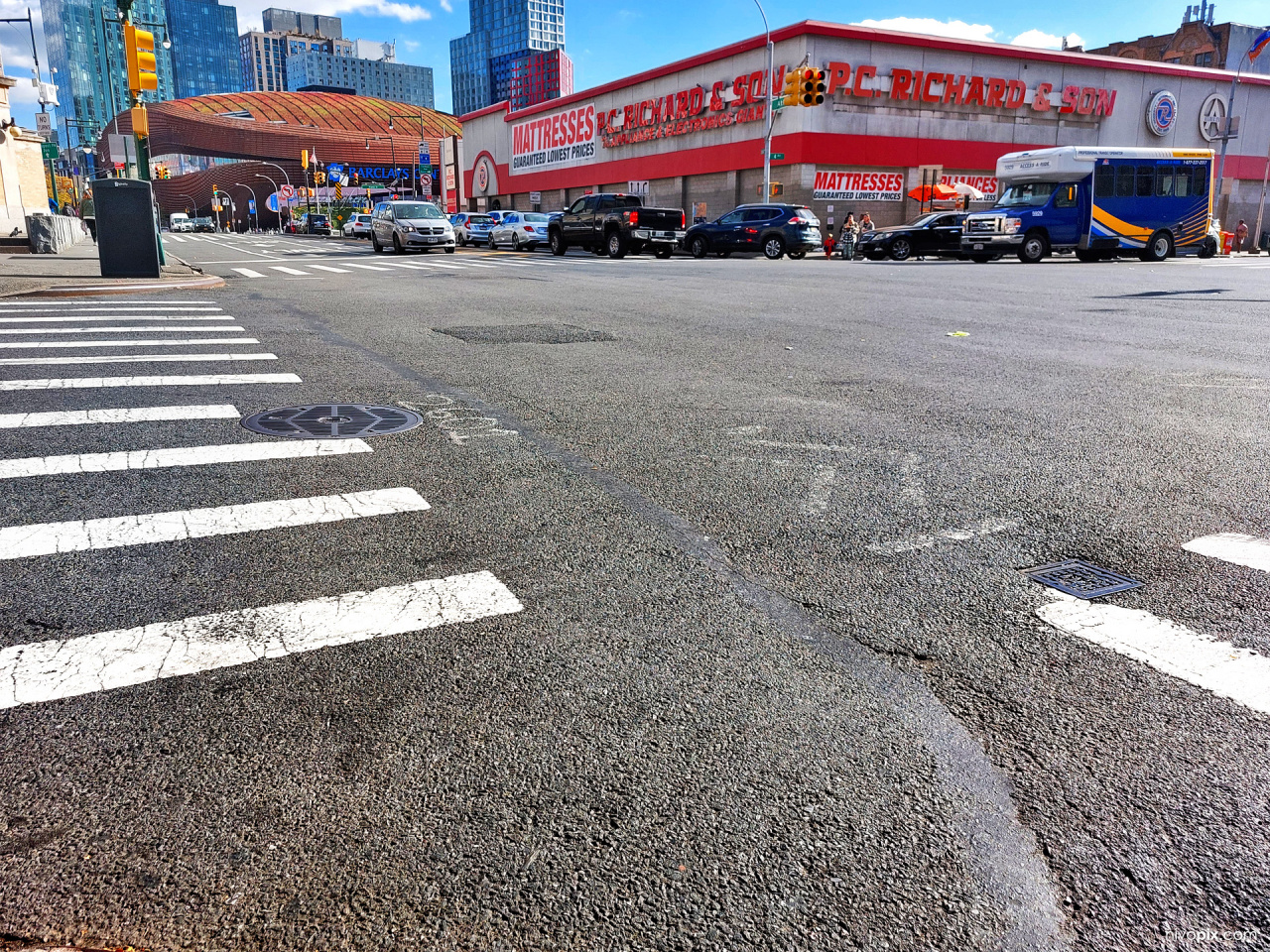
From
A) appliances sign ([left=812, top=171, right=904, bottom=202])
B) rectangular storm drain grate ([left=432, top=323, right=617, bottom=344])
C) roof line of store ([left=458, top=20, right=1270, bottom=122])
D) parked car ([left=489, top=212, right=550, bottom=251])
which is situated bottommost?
rectangular storm drain grate ([left=432, top=323, right=617, bottom=344])

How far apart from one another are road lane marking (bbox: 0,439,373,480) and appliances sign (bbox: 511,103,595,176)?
61064 millimetres

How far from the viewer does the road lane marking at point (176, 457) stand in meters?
5.07

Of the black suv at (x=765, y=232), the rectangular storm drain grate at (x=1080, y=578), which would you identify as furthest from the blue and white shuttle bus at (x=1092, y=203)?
the rectangular storm drain grate at (x=1080, y=578)

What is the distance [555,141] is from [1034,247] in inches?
1762

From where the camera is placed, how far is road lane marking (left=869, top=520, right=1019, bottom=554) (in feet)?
13.0

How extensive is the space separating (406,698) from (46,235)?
106 feet

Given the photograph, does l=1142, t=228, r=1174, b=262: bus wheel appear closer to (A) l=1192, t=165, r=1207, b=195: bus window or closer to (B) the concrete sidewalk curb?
(A) l=1192, t=165, r=1207, b=195: bus window

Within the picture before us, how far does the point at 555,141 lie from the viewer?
67.9m

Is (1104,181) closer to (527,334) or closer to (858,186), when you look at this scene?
(858,186)

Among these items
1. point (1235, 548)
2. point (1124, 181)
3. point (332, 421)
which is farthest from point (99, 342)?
point (1124, 181)

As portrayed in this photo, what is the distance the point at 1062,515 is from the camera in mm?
4402

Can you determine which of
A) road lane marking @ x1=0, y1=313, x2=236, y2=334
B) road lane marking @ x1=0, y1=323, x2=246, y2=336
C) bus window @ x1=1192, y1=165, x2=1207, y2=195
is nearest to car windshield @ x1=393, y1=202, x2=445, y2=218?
road lane marking @ x1=0, y1=313, x2=236, y2=334

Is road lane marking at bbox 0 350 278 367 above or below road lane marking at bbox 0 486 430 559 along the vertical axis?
above

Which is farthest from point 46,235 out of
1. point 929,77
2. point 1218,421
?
point 929,77
